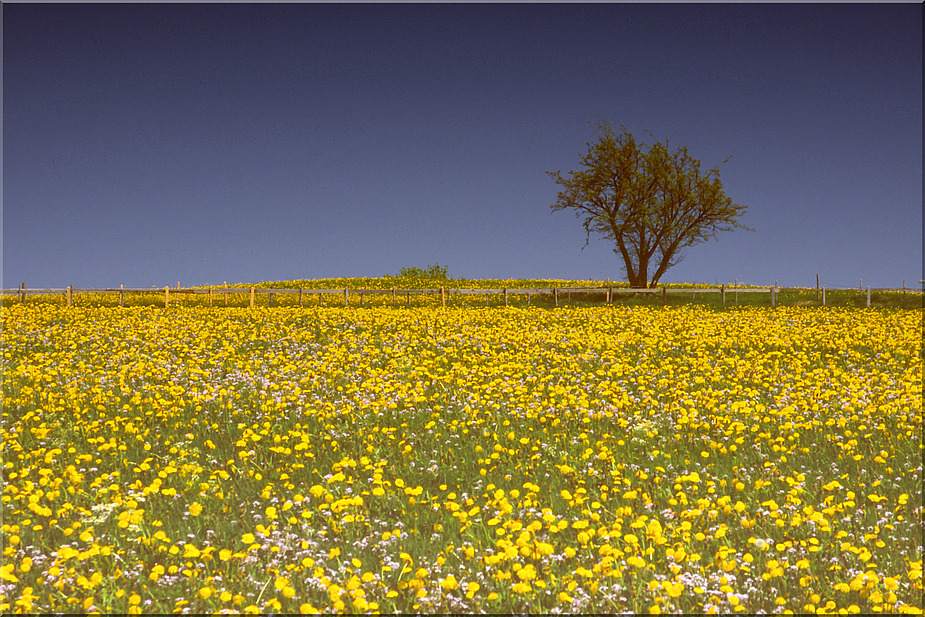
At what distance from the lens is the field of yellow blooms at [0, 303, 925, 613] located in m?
5.03

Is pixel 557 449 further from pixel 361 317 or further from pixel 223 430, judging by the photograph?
pixel 361 317

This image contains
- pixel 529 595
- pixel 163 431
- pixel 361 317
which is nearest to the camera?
pixel 529 595

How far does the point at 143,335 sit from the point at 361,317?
27.7ft

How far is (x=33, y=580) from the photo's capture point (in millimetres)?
5387

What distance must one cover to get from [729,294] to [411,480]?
127 ft

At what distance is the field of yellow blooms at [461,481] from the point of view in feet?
16.5

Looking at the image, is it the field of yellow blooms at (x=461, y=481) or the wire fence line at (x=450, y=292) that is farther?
the wire fence line at (x=450, y=292)

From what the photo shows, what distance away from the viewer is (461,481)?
757 cm

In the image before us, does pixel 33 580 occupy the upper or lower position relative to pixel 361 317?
lower

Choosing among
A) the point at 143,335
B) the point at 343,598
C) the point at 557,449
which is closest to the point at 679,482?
the point at 557,449

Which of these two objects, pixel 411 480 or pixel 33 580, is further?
pixel 411 480

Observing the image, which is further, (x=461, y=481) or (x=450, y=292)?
(x=450, y=292)

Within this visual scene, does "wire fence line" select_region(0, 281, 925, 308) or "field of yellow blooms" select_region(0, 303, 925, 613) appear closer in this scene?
"field of yellow blooms" select_region(0, 303, 925, 613)

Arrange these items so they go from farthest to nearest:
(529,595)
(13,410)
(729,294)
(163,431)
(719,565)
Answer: (729,294)
(13,410)
(163,431)
(719,565)
(529,595)
